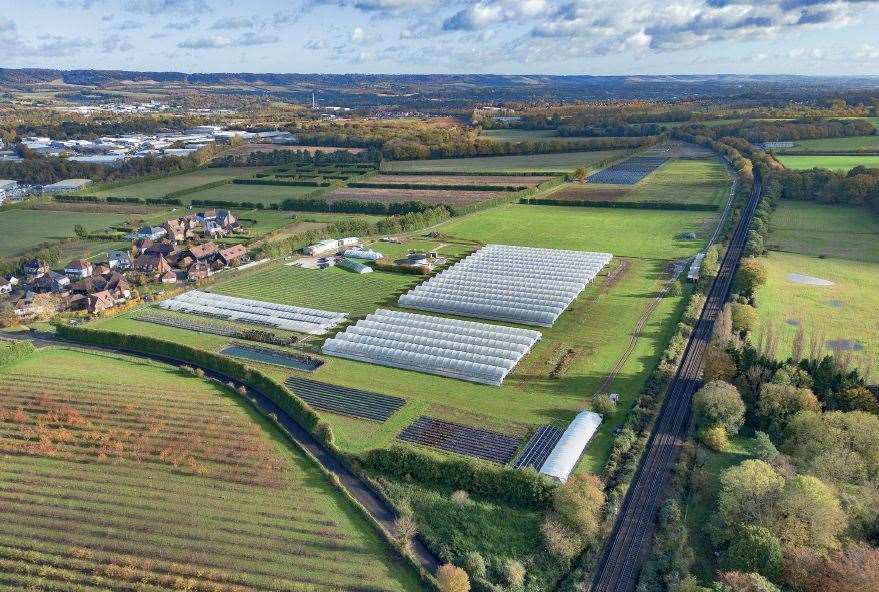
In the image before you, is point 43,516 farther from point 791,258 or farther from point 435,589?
point 791,258

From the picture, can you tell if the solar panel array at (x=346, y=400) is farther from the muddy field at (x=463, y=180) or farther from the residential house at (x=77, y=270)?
the muddy field at (x=463, y=180)

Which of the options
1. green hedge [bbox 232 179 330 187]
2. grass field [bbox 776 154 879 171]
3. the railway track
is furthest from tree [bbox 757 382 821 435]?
green hedge [bbox 232 179 330 187]

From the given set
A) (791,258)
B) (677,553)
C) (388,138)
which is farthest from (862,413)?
(388,138)

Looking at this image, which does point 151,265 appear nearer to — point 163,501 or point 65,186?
point 163,501

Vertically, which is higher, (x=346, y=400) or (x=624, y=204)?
(x=624, y=204)

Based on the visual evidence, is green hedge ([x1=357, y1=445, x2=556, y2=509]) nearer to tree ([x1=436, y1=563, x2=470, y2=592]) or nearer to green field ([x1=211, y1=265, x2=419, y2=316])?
tree ([x1=436, y1=563, x2=470, y2=592])

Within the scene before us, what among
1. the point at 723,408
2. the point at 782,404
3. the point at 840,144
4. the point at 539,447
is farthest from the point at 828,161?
the point at 539,447
